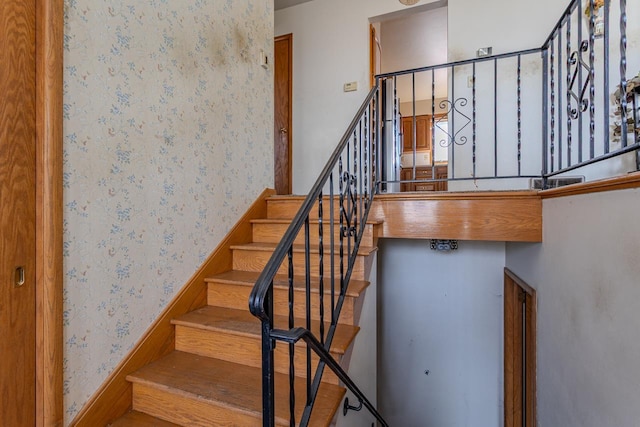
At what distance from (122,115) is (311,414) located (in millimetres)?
1500

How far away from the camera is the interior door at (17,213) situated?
1.08 m

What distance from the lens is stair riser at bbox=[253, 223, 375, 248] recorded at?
6.58 ft

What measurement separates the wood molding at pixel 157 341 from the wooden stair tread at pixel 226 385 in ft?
0.17

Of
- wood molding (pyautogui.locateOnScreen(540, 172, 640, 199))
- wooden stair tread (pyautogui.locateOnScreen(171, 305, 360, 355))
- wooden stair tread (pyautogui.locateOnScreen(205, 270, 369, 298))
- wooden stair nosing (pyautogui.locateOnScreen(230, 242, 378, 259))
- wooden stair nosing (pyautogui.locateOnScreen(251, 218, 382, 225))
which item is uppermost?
wood molding (pyautogui.locateOnScreen(540, 172, 640, 199))

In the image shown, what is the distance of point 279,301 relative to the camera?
1754 mm

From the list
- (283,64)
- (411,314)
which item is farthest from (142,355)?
(283,64)

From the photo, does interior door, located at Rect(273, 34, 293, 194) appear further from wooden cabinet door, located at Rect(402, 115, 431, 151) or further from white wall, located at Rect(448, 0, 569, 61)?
wooden cabinet door, located at Rect(402, 115, 431, 151)

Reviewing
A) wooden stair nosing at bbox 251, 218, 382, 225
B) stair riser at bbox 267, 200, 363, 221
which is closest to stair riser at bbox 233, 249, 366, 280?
wooden stair nosing at bbox 251, 218, 382, 225

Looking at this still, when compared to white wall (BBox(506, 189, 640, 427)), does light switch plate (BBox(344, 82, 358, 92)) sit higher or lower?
higher

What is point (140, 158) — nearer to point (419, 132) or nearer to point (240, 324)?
point (240, 324)

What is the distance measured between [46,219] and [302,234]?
1317mm

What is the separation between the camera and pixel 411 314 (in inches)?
128

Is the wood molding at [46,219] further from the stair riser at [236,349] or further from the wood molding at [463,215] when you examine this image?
the wood molding at [463,215]

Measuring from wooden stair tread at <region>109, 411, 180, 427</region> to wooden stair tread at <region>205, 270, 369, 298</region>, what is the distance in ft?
A: 2.29
